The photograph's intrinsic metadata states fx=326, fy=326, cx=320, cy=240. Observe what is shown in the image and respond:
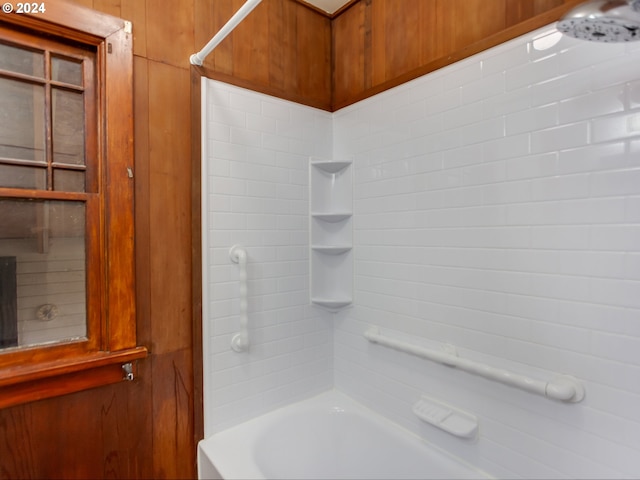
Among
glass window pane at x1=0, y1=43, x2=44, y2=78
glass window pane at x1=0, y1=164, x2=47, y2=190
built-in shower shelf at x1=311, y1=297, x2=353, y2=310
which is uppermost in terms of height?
glass window pane at x1=0, y1=43, x2=44, y2=78

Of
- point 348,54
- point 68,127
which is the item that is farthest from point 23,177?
point 348,54

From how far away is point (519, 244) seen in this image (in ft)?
3.92

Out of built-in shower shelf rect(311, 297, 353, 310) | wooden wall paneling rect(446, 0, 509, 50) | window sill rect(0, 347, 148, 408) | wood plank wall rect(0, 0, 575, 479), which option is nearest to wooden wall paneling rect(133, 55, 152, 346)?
wood plank wall rect(0, 0, 575, 479)

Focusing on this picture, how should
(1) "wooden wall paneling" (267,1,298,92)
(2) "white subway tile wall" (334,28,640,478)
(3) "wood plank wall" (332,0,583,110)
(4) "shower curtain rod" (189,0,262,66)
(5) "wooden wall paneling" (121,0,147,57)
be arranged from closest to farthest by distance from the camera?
(2) "white subway tile wall" (334,28,640,478)
(4) "shower curtain rod" (189,0,262,66)
(3) "wood plank wall" (332,0,583,110)
(5) "wooden wall paneling" (121,0,147,57)
(1) "wooden wall paneling" (267,1,298,92)

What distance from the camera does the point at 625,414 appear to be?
0.98m

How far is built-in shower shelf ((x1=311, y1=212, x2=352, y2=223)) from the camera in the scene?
1.83m

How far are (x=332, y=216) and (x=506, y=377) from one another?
1104 mm

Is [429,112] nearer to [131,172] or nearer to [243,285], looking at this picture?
[243,285]

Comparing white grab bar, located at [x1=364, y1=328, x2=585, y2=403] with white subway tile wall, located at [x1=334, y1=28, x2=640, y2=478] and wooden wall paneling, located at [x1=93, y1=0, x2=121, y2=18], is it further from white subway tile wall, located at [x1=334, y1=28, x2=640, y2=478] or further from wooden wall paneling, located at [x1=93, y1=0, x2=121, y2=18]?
wooden wall paneling, located at [x1=93, y1=0, x2=121, y2=18]

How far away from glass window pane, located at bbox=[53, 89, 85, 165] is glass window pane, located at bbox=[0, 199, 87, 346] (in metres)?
0.19

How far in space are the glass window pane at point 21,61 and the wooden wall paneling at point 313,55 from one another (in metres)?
1.06

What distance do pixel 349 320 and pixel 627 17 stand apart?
62.6 inches

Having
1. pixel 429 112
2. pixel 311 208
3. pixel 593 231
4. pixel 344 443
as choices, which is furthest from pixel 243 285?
pixel 593 231

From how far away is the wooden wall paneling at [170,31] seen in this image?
54.4 inches
